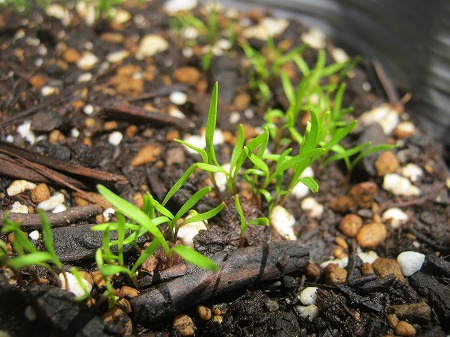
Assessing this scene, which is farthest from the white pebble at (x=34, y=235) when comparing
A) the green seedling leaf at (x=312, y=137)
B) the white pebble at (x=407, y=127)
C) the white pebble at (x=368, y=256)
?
the white pebble at (x=407, y=127)

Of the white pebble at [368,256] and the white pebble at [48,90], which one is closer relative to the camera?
the white pebble at [368,256]

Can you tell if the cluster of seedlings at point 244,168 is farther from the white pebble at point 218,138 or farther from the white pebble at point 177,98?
the white pebble at point 177,98

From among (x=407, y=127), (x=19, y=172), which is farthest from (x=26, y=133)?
(x=407, y=127)

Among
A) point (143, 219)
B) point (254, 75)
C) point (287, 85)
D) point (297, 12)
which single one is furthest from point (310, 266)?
point (297, 12)

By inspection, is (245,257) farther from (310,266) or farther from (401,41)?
(401,41)

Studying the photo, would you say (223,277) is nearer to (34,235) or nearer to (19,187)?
(34,235)

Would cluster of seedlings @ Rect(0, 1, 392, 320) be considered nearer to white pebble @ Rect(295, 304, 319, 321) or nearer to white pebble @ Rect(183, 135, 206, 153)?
white pebble @ Rect(183, 135, 206, 153)
